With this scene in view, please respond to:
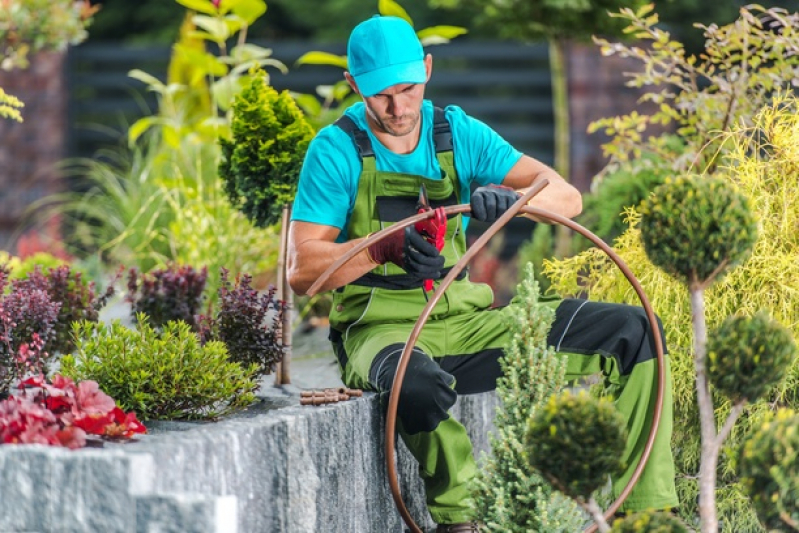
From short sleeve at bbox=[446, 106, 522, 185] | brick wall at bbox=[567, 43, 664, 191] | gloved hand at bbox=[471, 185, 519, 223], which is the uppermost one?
brick wall at bbox=[567, 43, 664, 191]

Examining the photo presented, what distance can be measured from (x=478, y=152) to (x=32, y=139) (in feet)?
21.3

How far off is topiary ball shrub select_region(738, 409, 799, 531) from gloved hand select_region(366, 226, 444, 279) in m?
1.01

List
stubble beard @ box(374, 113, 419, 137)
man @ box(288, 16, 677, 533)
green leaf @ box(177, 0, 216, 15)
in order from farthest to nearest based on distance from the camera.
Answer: green leaf @ box(177, 0, 216, 15) → stubble beard @ box(374, 113, 419, 137) → man @ box(288, 16, 677, 533)

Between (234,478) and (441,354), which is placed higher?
(441,354)

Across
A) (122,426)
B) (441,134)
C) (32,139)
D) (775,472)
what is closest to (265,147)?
(441,134)

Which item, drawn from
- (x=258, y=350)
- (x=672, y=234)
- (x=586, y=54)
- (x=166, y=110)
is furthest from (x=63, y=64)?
A: (x=672, y=234)

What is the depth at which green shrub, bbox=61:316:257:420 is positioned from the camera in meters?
3.04

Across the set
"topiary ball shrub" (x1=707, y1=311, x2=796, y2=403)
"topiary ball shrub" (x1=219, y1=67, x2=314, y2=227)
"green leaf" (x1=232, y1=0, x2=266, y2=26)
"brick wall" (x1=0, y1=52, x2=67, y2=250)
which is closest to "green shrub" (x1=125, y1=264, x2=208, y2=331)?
"topiary ball shrub" (x1=219, y1=67, x2=314, y2=227)

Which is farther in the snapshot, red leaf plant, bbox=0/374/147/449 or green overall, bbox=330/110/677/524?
green overall, bbox=330/110/677/524

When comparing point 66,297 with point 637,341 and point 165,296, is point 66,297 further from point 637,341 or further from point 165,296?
point 637,341

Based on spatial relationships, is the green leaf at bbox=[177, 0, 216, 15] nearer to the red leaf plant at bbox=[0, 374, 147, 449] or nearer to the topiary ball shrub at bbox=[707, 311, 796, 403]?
the red leaf plant at bbox=[0, 374, 147, 449]

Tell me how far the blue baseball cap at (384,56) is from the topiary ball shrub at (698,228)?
92cm

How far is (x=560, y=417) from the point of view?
2.39 meters

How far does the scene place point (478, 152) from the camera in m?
3.57
